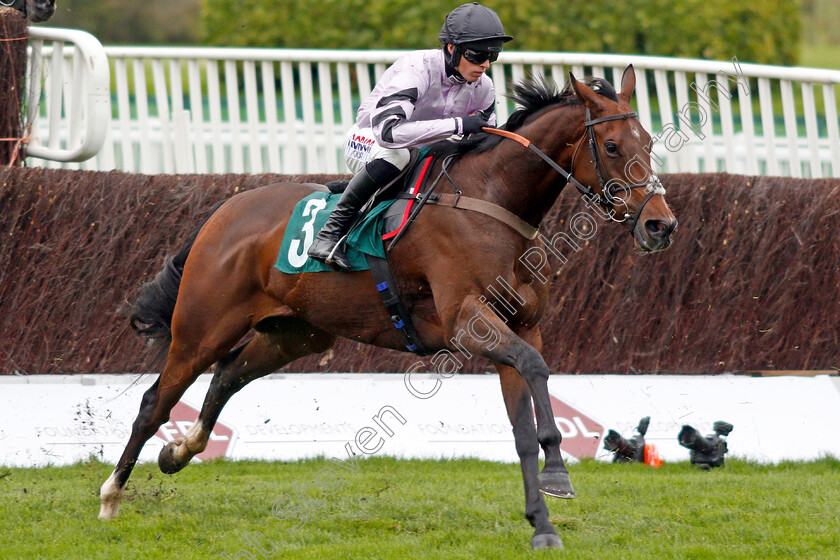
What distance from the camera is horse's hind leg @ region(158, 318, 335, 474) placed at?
5.45 metres

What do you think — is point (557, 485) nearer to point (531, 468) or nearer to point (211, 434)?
point (531, 468)

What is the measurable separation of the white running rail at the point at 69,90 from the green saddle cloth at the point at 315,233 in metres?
2.98

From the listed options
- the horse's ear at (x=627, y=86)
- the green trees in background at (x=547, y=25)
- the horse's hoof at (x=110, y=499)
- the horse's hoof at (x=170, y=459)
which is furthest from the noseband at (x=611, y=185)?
the green trees in background at (x=547, y=25)

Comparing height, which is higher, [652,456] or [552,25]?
[552,25]

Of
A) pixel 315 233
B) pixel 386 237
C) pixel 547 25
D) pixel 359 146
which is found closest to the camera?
pixel 386 237

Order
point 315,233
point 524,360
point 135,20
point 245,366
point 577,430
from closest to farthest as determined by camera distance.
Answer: point 524,360 → point 315,233 → point 245,366 → point 577,430 → point 135,20

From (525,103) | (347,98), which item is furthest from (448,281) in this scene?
(347,98)

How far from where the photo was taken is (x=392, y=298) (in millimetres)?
4812

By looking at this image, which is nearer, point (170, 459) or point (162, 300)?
point (170, 459)

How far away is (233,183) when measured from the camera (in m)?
6.96

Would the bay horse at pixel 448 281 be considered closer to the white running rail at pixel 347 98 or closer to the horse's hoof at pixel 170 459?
the horse's hoof at pixel 170 459

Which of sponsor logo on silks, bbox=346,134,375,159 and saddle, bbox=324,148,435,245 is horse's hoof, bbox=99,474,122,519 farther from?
sponsor logo on silks, bbox=346,134,375,159

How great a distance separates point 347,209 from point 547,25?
33.4ft

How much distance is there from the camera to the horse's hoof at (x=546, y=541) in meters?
4.30
